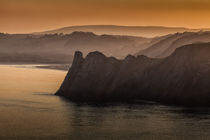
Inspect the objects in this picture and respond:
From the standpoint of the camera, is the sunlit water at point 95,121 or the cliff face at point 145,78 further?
the cliff face at point 145,78

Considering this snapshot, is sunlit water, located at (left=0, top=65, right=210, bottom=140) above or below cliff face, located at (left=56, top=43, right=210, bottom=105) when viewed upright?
below

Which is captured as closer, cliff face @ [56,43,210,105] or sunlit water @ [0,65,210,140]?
sunlit water @ [0,65,210,140]

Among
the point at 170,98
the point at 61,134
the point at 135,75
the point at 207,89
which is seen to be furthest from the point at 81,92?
the point at 61,134

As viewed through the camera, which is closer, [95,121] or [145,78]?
[95,121]

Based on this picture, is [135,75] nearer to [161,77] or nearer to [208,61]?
[161,77]

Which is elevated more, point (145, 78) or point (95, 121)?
point (145, 78)
